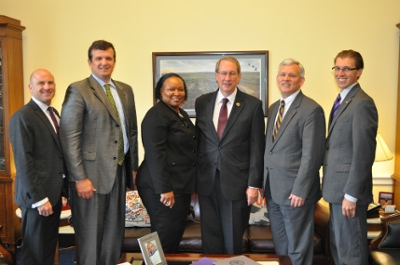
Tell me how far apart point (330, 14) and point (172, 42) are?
1535 mm

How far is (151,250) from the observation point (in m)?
1.96

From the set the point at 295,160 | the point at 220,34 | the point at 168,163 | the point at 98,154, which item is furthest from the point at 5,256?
the point at 220,34

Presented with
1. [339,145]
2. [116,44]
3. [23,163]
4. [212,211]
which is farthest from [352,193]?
[116,44]

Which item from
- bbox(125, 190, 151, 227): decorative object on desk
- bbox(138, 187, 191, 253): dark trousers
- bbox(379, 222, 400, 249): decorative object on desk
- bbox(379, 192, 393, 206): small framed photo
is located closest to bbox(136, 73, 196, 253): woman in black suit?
bbox(138, 187, 191, 253): dark trousers

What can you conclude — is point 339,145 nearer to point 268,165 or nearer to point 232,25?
point 268,165

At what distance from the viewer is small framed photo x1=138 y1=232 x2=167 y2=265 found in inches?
75.3

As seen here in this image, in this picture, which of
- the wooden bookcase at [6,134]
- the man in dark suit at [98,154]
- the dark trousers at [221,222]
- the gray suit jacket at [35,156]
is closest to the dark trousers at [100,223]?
the man in dark suit at [98,154]

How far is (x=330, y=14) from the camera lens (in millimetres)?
3771

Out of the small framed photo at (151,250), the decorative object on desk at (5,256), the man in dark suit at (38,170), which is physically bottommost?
the decorative object on desk at (5,256)

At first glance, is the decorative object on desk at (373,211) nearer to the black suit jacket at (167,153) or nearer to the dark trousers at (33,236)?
the black suit jacket at (167,153)

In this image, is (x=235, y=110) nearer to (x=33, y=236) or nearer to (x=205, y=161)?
(x=205, y=161)

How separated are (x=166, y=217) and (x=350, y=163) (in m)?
1.13

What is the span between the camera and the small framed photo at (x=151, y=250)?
191 cm

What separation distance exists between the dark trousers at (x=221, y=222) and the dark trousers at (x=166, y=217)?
0.16 meters
